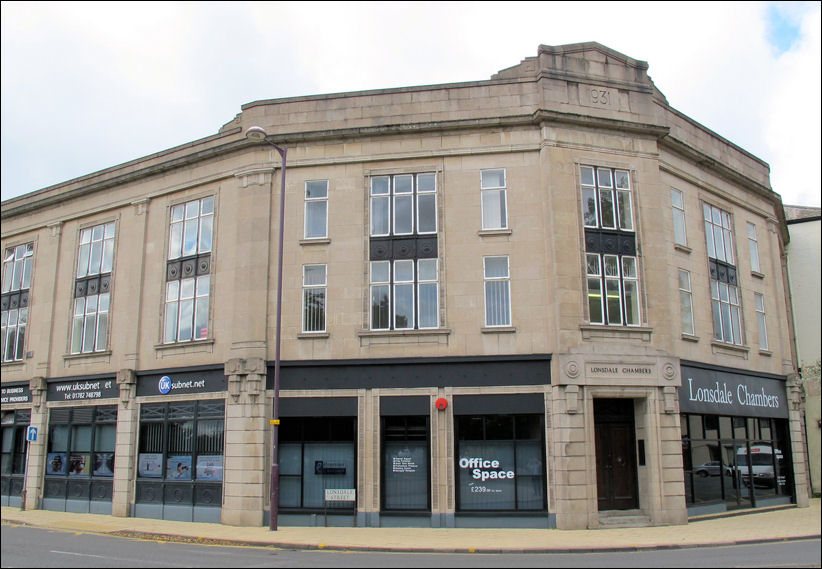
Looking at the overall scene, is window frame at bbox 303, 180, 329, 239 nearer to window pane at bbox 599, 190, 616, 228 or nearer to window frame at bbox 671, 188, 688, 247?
window pane at bbox 599, 190, 616, 228

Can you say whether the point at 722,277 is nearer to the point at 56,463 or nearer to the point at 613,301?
the point at 613,301

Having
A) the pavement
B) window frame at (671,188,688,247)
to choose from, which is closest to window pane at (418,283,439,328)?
the pavement

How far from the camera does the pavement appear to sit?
1681 centimetres

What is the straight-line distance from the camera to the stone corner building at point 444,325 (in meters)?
21.3

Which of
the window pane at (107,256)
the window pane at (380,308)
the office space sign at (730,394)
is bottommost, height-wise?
the office space sign at (730,394)

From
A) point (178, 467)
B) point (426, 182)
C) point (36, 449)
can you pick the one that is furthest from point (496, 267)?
point (36, 449)

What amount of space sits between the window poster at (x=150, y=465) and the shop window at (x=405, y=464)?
26.9ft

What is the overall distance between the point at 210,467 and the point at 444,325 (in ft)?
29.1

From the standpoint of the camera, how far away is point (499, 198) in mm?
22953

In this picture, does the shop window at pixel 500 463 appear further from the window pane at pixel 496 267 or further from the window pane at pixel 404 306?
the window pane at pixel 496 267

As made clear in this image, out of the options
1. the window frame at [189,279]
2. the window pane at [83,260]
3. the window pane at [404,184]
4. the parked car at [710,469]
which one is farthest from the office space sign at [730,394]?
the window pane at [83,260]

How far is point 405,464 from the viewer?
21531 mm

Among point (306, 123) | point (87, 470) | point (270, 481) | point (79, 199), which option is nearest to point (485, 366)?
point (270, 481)

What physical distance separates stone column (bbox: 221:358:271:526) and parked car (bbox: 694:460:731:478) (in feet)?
45.3
